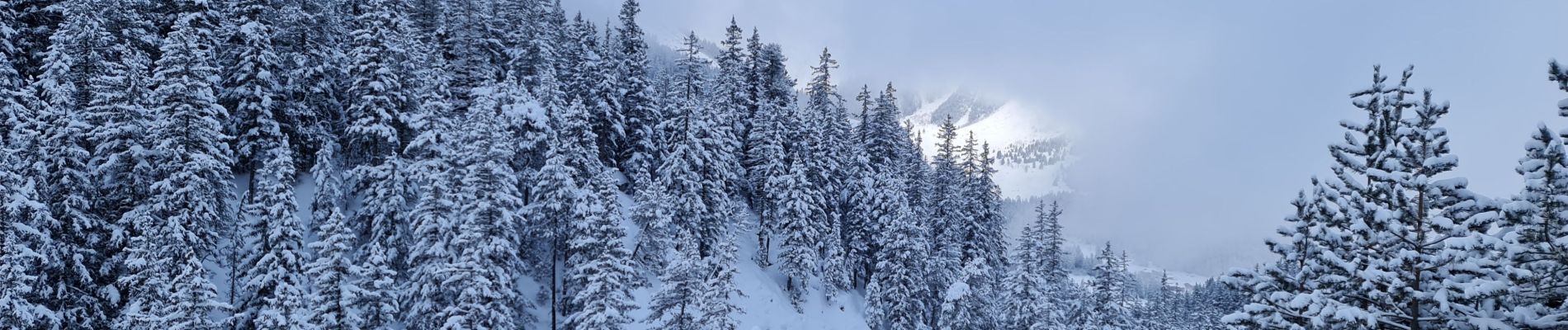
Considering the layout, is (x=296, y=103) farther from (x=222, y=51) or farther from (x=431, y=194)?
(x=431, y=194)

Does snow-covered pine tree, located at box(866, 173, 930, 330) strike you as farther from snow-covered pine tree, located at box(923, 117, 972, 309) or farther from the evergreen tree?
the evergreen tree

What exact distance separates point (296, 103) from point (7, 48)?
906cm

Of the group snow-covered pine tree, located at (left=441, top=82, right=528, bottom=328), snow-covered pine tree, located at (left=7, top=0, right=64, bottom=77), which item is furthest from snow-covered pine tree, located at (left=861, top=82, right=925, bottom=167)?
snow-covered pine tree, located at (left=7, top=0, right=64, bottom=77)

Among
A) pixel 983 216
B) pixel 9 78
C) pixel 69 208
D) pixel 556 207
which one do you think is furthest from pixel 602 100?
pixel 983 216

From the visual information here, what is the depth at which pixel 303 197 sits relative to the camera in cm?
3209

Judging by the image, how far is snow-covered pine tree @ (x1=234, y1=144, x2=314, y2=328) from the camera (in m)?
21.7

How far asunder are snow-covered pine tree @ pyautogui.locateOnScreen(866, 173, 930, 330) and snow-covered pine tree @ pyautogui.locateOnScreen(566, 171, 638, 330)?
17.5 meters

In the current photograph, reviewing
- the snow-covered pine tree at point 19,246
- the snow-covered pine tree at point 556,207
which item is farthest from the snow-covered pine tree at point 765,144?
the snow-covered pine tree at point 19,246

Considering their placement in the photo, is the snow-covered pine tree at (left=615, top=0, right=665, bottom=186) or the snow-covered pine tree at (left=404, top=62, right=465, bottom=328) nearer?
the snow-covered pine tree at (left=404, top=62, right=465, bottom=328)

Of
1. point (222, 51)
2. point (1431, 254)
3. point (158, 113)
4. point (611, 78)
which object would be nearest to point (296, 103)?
point (222, 51)

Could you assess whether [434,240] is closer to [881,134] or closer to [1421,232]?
[1421,232]

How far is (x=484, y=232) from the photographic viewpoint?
25.9 meters

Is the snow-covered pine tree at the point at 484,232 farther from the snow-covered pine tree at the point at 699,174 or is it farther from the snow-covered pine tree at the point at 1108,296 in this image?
the snow-covered pine tree at the point at 1108,296

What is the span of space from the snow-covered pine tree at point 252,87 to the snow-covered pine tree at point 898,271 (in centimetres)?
3077
